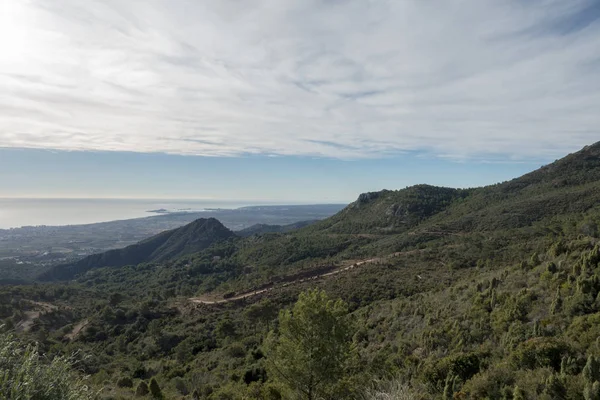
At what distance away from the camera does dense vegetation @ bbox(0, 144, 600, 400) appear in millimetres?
10289

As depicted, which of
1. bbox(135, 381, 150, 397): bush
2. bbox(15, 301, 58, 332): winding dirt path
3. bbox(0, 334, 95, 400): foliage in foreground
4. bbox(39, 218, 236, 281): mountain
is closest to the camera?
bbox(0, 334, 95, 400): foliage in foreground

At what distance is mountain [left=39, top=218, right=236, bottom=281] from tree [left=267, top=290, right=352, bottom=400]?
4384 inches

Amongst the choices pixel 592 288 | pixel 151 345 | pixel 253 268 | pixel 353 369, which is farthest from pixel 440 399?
pixel 253 268

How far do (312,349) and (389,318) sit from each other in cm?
1169

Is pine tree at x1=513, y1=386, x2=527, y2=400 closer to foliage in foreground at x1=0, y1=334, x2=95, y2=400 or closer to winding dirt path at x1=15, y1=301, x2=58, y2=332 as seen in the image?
foliage in foreground at x1=0, y1=334, x2=95, y2=400

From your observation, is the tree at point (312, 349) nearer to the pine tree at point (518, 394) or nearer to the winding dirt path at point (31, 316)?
the pine tree at point (518, 394)

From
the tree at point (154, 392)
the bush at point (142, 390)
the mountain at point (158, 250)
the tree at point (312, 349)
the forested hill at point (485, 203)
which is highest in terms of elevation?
the forested hill at point (485, 203)

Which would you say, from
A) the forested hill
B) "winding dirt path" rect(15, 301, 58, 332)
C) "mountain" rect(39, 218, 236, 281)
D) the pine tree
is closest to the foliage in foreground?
A: the pine tree

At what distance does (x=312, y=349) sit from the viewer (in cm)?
1086

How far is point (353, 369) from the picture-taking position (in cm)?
1155

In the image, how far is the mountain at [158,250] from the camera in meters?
114

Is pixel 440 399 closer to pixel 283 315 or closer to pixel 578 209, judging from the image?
pixel 283 315

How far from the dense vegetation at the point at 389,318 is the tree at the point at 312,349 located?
1.8 inches

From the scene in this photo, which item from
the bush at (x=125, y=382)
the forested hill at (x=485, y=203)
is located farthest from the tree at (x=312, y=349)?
the forested hill at (x=485, y=203)
